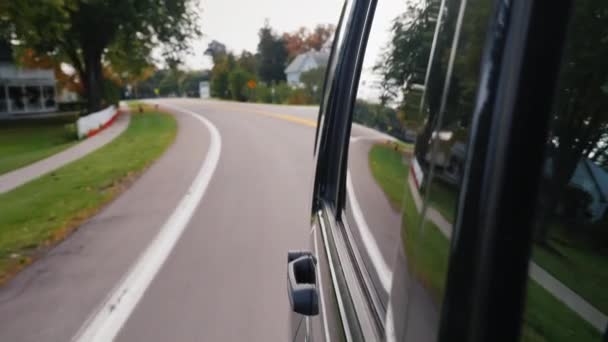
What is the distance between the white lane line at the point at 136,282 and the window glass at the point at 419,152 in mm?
2984

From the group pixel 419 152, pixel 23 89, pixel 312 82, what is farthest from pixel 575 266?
pixel 312 82

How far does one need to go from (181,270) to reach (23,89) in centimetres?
5397

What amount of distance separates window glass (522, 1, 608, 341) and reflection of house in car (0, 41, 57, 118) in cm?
5311

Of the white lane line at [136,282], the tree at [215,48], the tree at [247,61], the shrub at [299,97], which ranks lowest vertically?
the shrub at [299,97]

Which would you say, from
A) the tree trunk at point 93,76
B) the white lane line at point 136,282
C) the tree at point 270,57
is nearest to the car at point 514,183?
the white lane line at point 136,282

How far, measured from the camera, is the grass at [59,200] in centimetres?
607

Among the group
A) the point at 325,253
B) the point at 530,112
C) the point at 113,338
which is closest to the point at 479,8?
the point at 530,112

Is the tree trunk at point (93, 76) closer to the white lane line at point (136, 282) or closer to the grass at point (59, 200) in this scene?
the grass at point (59, 200)

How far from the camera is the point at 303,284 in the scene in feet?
5.81

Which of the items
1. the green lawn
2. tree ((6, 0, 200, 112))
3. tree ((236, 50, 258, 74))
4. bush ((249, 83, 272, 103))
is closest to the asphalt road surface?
the green lawn

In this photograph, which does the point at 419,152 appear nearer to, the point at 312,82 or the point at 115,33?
the point at 115,33

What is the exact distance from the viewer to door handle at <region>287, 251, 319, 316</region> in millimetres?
1650

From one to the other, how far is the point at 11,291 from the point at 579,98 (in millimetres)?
5258

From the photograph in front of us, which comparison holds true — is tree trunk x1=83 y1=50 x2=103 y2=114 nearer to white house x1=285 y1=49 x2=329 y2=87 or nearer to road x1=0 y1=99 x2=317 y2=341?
road x1=0 y1=99 x2=317 y2=341
